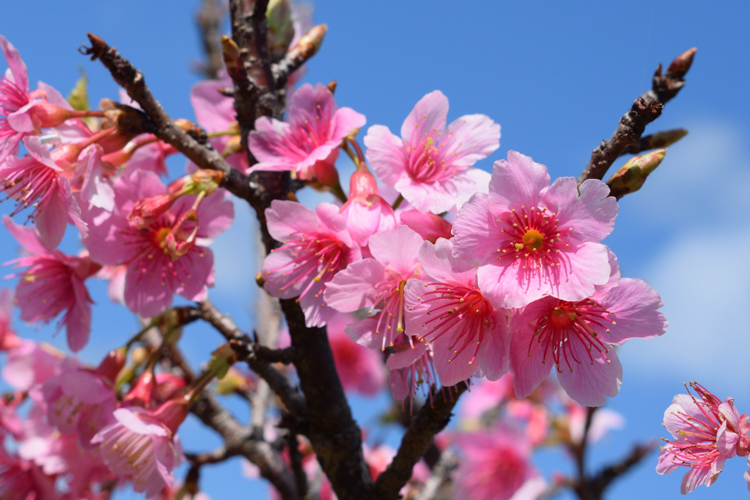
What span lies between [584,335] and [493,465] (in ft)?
7.73

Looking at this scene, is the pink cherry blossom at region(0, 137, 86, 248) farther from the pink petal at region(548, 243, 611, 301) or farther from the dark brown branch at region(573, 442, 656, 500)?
the dark brown branch at region(573, 442, 656, 500)

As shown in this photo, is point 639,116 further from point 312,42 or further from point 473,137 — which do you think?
point 312,42

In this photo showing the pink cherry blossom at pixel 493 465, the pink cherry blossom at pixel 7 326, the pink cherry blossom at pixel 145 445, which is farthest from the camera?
the pink cherry blossom at pixel 493 465

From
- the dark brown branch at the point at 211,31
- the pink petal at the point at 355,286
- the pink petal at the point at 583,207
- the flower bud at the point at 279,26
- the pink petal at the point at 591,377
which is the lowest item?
the pink petal at the point at 591,377

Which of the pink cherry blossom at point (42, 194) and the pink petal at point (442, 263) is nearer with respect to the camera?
the pink petal at point (442, 263)

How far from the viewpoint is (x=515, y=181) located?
3.90 feet

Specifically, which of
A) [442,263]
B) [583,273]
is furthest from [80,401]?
[583,273]

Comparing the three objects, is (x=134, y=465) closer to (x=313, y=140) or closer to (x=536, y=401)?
(x=313, y=140)

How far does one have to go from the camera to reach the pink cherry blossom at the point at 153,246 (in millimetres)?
1633

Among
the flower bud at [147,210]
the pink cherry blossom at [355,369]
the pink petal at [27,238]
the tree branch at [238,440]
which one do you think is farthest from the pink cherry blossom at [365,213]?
the pink cherry blossom at [355,369]

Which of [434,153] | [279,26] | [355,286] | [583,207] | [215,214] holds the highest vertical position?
[279,26]

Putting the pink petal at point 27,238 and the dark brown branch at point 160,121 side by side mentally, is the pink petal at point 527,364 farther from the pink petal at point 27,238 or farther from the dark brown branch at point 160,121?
the pink petal at point 27,238

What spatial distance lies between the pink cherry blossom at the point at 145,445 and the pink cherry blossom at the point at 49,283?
0.39 meters

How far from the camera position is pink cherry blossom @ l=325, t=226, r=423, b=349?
1.26 metres
